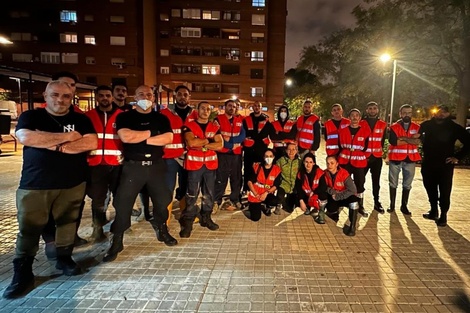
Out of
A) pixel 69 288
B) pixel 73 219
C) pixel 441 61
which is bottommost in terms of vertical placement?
pixel 69 288

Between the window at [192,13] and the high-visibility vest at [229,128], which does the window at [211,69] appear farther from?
the high-visibility vest at [229,128]

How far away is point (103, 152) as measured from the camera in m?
4.42

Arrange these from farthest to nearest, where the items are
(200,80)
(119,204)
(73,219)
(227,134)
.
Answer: (200,80), (227,134), (119,204), (73,219)

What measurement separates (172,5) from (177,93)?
46.3 m

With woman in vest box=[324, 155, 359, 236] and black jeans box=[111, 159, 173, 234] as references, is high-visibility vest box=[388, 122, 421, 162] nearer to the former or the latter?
woman in vest box=[324, 155, 359, 236]

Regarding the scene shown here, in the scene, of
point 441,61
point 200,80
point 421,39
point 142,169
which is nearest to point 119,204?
point 142,169

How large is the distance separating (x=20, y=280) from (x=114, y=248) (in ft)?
3.41

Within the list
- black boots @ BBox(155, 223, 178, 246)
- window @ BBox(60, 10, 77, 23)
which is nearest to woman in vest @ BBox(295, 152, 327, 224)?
black boots @ BBox(155, 223, 178, 246)

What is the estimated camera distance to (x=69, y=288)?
334cm

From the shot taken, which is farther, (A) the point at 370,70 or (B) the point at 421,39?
(A) the point at 370,70

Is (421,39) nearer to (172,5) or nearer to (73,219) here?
(73,219)

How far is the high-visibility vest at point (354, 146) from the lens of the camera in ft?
19.3

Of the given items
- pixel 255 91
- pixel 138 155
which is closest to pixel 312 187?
pixel 138 155

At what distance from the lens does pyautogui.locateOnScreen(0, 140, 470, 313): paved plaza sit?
3113 millimetres
